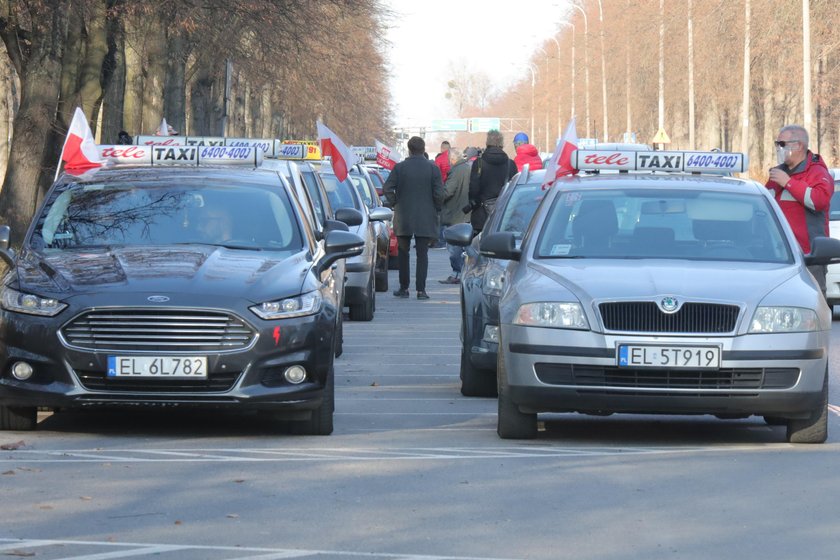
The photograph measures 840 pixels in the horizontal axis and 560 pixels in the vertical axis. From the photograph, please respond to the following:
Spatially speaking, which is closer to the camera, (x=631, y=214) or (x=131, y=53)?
(x=631, y=214)

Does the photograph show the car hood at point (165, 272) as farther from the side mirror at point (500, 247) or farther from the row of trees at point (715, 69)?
the row of trees at point (715, 69)

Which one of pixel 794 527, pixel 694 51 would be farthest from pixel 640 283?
pixel 694 51

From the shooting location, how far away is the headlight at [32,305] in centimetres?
937

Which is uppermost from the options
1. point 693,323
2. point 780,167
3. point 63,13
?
point 63,13

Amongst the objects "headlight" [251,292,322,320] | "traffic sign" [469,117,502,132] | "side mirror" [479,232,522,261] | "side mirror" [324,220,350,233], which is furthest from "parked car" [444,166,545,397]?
"traffic sign" [469,117,502,132]

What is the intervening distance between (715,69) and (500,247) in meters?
60.6

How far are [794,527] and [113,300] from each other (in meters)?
3.90

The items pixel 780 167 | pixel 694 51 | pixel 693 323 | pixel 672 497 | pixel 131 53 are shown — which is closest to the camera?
pixel 672 497

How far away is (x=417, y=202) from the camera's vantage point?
2261 cm

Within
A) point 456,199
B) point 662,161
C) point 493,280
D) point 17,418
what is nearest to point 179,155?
point 493,280

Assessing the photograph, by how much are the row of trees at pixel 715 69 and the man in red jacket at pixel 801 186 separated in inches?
1273

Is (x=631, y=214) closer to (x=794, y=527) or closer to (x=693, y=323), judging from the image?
(x=693, y=323)

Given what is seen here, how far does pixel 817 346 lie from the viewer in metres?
9.32

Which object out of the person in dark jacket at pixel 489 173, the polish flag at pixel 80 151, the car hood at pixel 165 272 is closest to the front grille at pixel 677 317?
the car hood at pixel 165 272
